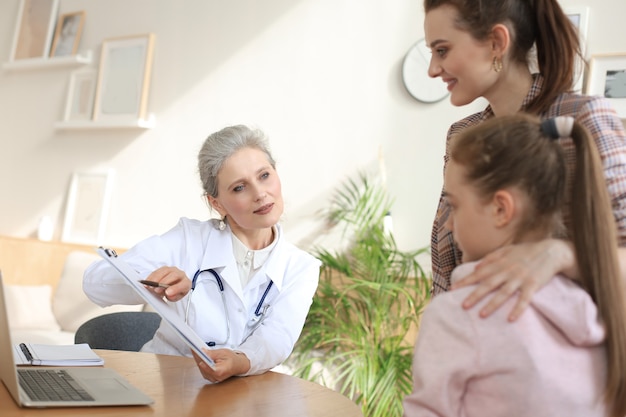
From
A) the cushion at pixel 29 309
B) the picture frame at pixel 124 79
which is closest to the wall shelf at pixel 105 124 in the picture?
the picture frame at pixel 124 79

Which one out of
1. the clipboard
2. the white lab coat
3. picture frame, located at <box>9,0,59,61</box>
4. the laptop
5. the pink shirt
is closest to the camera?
the pink shirt

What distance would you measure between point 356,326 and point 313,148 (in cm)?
108

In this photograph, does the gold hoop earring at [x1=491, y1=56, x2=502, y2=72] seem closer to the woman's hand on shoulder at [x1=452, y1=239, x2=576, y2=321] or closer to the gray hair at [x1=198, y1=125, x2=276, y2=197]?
the woman's hand on shoulder at [x1=452, y1=239, x2=576, y2=321]

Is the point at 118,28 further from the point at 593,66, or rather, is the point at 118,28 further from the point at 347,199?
the point at 593,66

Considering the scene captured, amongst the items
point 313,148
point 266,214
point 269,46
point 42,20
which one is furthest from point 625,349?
point 42,20

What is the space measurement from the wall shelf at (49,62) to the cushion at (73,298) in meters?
1.32

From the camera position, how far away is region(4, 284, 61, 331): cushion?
454 centimetres

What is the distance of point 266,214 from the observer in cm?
226

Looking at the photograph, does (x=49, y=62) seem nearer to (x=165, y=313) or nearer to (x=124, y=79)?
(x=124, y=79)

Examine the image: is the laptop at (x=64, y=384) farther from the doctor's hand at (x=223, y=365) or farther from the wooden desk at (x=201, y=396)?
the doctor's hand at (x=223, y=365)

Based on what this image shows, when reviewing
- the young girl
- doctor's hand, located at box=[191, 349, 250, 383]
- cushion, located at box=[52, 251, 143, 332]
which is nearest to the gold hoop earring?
the young girl

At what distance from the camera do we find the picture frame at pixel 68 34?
5.22 metres

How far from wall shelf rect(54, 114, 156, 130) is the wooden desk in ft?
9.57

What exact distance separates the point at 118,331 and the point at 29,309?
7.74 ft
